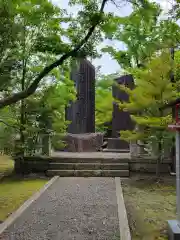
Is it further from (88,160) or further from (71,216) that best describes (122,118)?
(71,216)

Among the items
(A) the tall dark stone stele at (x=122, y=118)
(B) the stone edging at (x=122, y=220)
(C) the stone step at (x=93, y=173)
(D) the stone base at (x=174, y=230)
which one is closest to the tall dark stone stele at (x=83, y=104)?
(A) the tall dark stone stele at (x=122, y=118)

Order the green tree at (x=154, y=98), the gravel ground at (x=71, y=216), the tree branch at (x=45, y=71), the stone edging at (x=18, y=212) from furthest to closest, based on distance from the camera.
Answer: the green tree at (x=154, y=98) → the tree branch at (x=45, y=71) → the stone edging at (x=18, y=212) → the gravel ground at (x=71, y=216)

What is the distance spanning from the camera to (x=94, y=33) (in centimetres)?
588

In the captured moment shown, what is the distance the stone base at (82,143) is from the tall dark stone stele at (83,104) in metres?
0.71

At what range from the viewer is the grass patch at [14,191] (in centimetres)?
630

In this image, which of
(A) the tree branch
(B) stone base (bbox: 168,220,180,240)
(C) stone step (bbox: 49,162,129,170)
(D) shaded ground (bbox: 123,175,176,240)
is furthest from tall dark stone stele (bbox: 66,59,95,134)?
(B) stone base (bbox: 168,220,180,240)

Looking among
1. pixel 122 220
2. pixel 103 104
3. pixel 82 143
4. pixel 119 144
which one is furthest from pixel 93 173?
pixel 103 104

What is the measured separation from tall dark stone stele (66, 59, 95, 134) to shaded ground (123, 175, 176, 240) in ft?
17.1

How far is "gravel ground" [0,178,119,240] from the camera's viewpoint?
445 cm

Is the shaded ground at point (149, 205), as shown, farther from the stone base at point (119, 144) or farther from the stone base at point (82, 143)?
the stone base at point (119, 144)

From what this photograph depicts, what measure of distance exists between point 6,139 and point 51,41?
13.5 ft

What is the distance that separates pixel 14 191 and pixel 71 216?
298 centimetres

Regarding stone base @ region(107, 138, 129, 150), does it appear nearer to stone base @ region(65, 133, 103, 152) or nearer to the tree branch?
stone base @ region(65, 133, 103, 152)

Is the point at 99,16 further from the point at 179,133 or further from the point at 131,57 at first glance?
the point at 131,57
